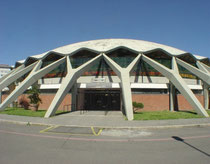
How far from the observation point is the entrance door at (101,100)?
2303cm

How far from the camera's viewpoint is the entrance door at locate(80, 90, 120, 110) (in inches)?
907

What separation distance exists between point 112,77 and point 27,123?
45.3ft

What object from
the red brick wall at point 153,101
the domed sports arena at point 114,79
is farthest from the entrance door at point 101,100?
the red brick wall at point 153,101

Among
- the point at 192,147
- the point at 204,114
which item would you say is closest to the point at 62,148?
the point at 192,147

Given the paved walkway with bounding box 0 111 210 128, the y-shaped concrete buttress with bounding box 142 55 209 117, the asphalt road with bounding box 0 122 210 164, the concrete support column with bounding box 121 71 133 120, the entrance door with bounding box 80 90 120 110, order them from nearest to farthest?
the asphalt road with bounding box 0 122 210 164
the paved walkway with bounding box 0 111 210 128
the concrete support column with bounding box 121 71 133 120
the y-shaped concrete buttress with bounding box 142 55 209 117
the entrance door with bounding box 80 90 120 110

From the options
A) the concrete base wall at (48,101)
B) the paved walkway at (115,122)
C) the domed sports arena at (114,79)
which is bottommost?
the paved walkway at (115,122)

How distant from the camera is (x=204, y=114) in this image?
14188mm

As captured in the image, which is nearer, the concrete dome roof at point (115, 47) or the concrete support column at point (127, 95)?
the concrete support column at point (127, 95)

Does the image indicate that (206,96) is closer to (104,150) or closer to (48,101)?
(104,150)

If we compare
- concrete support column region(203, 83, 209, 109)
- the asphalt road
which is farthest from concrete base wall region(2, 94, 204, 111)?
the asphalt road

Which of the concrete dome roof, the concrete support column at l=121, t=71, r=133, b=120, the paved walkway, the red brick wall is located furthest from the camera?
the concrete dome roof

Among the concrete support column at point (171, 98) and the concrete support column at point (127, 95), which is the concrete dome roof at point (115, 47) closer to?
the concrete support column at point (171, 98)

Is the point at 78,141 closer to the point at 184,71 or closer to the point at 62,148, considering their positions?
the point at 62,148

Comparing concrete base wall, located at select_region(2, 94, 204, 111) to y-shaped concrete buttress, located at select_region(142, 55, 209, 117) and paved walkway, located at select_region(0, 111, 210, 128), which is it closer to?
y-shaped concrete buttress, located at select_region(142, 55, 209, 117)
